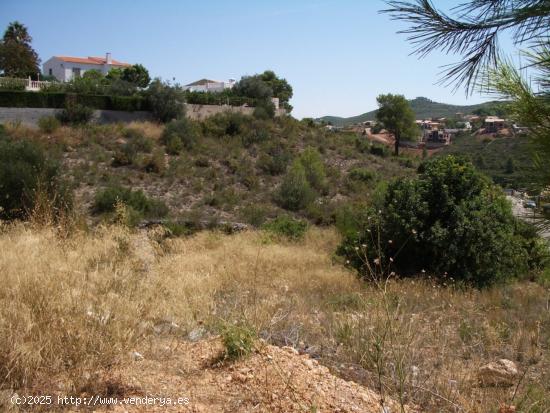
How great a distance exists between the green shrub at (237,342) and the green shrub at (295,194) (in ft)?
66.1

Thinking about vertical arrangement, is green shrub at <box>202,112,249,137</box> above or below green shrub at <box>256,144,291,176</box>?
above

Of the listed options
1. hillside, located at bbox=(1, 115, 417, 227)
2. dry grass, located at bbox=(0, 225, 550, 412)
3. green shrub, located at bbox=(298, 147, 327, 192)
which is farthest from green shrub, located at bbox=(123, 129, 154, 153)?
dry grass, located at bbox=(0, 225, 550, 412)

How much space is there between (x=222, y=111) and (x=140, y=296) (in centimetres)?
3097

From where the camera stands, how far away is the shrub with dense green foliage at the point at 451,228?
25.8 feet

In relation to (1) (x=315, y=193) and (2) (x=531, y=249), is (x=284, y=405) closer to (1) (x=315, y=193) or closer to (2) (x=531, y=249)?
(2) (x=531, y=249)

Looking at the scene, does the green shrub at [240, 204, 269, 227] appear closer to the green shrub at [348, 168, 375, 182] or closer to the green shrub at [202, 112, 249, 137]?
the green shrub at [348, 168, 375, 182]

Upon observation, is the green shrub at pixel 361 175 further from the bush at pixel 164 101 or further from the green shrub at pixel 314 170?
the bush at pixel 164 101

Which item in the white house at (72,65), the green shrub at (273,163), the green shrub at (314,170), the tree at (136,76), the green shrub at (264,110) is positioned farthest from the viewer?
the white house at (72,65)

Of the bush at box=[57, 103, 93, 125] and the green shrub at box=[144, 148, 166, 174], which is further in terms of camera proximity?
the bush at box=[57, 103, 93, 125]

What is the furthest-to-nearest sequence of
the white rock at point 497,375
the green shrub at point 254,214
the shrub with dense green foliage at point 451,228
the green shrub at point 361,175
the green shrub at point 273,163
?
1. the green shrub at point 361,175
2. the green shrub at point 273,163
3. the green shrub at point 254,214
4. the shrub with dense green foliage at point 451,228
5. the white rock at point 497,375

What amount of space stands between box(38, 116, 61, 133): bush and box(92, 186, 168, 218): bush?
7.54 metres

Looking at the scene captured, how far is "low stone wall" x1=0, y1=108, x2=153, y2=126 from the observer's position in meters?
25.1

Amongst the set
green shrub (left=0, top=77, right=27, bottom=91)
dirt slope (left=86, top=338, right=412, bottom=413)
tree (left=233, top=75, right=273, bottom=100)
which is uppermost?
tree (left=233, top=75, right=273, bottom=100)

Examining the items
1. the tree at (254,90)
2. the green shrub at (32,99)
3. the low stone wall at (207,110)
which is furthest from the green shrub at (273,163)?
the green shrub at (32,99)
